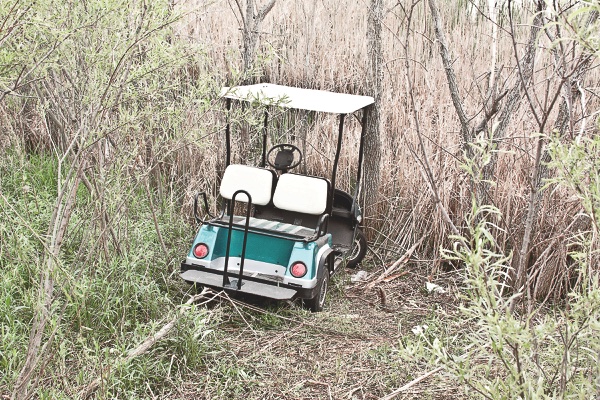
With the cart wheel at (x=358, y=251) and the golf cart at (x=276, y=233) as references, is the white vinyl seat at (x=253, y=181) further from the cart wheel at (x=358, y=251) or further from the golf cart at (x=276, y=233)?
the cart wheel at (x=358, y=251)

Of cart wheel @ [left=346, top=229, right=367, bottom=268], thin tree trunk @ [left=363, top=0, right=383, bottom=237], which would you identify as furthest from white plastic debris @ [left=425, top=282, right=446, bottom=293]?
thin tree trunk @ [left=363, top=0, right=383, bottom=237]

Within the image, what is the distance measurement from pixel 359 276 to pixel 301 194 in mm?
885

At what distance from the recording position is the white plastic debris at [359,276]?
5141mm

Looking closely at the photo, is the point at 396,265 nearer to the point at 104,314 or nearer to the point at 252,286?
the point at 252,286

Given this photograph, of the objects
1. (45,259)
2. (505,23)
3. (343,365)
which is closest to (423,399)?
(343,365)

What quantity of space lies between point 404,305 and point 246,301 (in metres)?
1.07

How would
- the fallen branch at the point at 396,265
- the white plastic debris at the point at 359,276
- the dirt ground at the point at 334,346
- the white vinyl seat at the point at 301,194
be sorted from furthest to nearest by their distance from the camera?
the white plastic debris at the point at 359,276 < the fallen branch at the point at 396,265 < the white vinyl seat at the point at 301,194 < the dirt ground at the point at 334,346

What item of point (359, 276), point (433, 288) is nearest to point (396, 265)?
point (359, 276)

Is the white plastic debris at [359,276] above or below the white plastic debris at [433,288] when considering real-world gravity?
below

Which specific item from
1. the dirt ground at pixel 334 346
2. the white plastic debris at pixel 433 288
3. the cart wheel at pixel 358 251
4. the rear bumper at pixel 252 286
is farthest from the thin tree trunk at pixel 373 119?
the rear bumper at pixel 252 286

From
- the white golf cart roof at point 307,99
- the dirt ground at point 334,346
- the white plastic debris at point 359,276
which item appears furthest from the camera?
the white plastic debris at point 359,276

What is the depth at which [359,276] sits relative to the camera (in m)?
5.21

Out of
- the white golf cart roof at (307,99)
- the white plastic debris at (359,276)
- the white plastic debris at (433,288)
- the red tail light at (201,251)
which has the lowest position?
the white plastic debris at (359,276)

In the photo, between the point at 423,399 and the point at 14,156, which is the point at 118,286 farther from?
the point at 14,156
